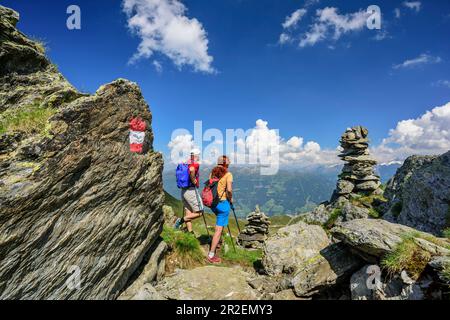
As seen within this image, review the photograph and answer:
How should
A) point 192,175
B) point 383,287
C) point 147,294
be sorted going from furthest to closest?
point 192,175
point 147,294
point 383,287

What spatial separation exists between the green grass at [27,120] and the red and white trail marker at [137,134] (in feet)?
8.68

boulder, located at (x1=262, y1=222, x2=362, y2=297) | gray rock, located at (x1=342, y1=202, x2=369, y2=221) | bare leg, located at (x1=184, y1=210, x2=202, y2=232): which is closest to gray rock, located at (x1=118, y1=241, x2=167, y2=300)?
bare leg, located at (x1=184, y1=210, x2=202, y2=232)

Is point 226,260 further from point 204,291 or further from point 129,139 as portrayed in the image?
point 129,139

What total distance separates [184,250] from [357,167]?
27843 millimetres

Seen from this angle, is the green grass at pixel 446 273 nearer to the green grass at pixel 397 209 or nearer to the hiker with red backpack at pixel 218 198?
the hiker with red backpack at pixel 218 198

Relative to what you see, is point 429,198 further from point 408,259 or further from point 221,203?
point 221,203

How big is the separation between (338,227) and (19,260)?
1000 centimetres

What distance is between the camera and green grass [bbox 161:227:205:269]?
12633mm

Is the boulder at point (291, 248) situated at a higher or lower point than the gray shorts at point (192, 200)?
lower

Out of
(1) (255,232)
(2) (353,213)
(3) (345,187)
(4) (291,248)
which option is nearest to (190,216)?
(4) (291,248)

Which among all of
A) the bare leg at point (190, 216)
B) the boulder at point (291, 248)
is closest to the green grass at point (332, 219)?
the boulder at point (291, 248)

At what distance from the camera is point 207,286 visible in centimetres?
970

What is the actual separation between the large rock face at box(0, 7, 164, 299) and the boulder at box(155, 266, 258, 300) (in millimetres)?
1620

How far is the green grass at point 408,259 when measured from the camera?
24.6 ft
